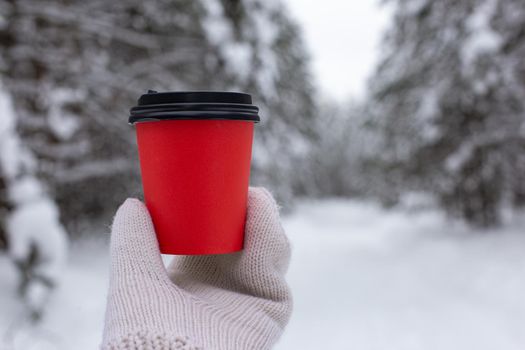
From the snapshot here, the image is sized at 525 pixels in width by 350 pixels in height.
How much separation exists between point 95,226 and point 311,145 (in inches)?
358

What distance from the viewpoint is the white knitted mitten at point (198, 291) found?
3.99 feet

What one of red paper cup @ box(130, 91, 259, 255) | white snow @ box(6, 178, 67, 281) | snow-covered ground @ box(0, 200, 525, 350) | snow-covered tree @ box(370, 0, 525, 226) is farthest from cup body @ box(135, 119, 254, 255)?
snow-covered tree @ box(370, 0, 525, 226)

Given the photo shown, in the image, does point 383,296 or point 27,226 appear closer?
point 27,226

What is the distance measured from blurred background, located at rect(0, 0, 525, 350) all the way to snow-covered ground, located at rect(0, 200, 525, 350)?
0.03 meters

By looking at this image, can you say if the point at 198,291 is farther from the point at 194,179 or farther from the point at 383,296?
the point at 383,296

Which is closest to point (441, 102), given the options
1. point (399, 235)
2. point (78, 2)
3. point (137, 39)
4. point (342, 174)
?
point (399, 235)

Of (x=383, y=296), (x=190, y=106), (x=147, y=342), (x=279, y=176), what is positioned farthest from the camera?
(x=279, y=176)

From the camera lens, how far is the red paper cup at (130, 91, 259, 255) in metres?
1.35

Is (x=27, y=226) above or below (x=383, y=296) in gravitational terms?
above

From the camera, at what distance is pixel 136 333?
3.86 ft

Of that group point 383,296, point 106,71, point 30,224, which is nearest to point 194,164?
point 30,224

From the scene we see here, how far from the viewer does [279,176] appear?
36.7 ft

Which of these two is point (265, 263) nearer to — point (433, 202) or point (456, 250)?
point (456, 250)

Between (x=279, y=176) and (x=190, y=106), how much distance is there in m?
9.88
